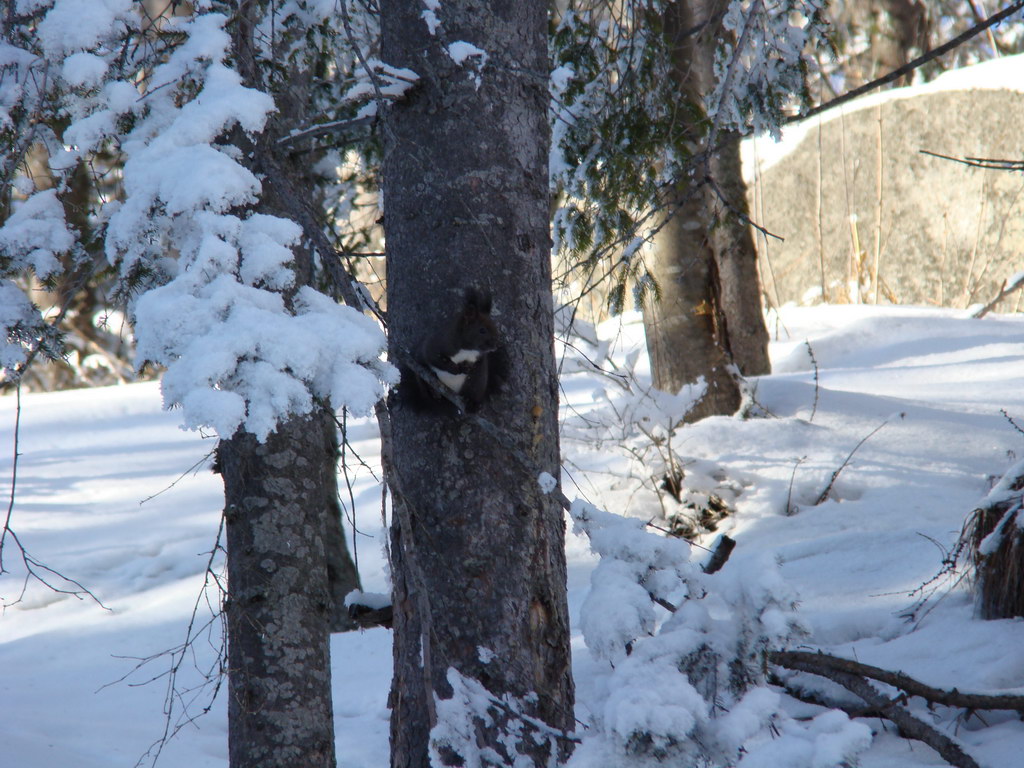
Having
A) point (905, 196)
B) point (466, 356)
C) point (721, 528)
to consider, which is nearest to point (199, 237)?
point (466, 356)

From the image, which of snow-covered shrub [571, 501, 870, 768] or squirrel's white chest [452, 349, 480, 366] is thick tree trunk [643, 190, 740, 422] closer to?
squirrel's white chest [452, 349, 480, 366]

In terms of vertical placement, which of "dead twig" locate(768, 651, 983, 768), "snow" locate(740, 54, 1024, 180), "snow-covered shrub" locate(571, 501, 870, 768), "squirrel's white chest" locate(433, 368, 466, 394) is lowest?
"dead twig" locate(768, 651, 983, 768)

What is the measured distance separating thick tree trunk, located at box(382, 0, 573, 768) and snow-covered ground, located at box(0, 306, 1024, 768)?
11.4 inches

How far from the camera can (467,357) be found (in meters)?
2.07

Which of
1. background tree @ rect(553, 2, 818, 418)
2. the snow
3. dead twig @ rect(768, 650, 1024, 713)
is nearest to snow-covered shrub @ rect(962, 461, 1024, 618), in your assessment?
dead twig @ rect(768, 650, 1024, 713)

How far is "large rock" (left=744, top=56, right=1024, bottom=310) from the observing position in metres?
10.5

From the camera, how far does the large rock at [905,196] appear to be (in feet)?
34.3

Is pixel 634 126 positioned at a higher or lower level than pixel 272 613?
higher

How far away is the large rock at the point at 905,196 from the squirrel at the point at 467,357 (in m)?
8.43

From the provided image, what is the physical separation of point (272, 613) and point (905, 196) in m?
11.8

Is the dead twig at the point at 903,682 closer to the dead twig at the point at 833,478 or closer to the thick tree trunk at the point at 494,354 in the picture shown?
the thick tree trunk at the point at 494,354

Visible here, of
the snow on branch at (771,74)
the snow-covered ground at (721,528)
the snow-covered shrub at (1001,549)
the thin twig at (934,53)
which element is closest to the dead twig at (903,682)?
the snow-covered ground at (721,528)

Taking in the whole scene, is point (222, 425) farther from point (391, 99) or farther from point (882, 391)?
point (882, 391)

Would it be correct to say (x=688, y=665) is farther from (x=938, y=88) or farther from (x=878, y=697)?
(x=938, y=88)
